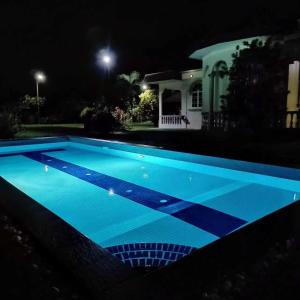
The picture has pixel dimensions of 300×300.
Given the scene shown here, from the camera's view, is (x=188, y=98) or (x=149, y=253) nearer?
(x=149, y=253)

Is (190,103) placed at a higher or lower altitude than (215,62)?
lower

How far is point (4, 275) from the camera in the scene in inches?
71.9

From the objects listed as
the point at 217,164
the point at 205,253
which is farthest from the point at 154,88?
the point at 205,253

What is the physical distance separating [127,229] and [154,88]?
69.9 feet

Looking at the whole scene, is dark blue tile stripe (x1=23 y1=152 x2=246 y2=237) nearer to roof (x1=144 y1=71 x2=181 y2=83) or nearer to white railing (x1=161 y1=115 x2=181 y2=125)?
roof (x1=144 y1=71 x2=181 y2=83)

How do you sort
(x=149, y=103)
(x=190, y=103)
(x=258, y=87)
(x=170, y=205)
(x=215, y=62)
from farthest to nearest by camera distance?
(x=149, y=103)
(x=190, y=103)
(x=215, y=62)
(x=258, y=87)
(x=170, y=205)

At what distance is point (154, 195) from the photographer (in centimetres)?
572

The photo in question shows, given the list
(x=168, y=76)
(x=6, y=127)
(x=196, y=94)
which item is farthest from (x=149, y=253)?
(x=196, y=94)

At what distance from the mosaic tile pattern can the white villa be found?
8463 millimetres

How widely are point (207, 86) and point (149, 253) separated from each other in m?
12.6

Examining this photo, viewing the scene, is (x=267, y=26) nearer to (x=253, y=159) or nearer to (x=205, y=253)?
(x=253, y=159)

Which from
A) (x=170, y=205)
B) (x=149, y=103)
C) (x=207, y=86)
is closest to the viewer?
(x=170, y=205)

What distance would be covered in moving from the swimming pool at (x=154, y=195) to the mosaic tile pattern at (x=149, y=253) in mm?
11

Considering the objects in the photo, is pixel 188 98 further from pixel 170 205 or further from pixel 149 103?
pixel 170 205
